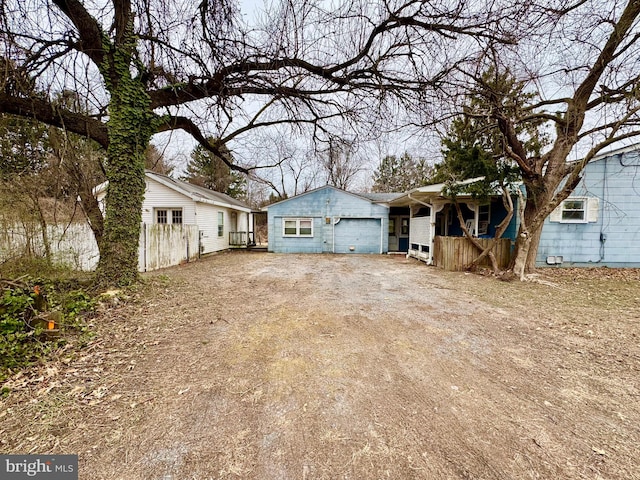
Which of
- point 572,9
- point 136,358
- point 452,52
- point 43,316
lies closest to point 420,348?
point 136,358

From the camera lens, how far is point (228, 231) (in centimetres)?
1652

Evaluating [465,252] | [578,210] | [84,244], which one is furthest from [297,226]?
[578,210]

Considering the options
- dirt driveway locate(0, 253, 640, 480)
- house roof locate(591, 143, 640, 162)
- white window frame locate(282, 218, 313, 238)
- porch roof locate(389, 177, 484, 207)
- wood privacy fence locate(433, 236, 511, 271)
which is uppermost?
house roof locate(591, 143, 640, 162)

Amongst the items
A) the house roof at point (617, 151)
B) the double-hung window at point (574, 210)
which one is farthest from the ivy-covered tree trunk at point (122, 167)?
the house roof at point (617, 151)

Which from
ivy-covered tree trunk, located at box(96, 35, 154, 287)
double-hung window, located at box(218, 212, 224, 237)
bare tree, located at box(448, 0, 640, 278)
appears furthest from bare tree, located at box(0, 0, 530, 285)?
double-hung window, located at box(218, 212, 224, 237)

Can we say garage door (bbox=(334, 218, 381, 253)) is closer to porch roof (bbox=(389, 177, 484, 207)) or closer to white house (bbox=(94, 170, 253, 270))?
porch roof (bbox=(389, 177, 484, 207))

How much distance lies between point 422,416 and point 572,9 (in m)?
6.74

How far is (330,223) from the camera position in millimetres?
14703

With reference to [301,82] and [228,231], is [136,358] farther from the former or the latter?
[228,231]

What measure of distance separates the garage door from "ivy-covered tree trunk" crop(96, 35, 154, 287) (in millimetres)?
10593

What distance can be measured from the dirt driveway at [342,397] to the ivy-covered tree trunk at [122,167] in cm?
112

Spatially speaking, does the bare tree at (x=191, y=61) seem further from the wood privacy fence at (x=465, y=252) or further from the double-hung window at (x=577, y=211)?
the double-hung window at (x=577, y=211)

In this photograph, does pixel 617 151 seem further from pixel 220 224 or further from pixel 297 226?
pixel 220 224

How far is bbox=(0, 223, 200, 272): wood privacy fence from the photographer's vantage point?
210 inches
